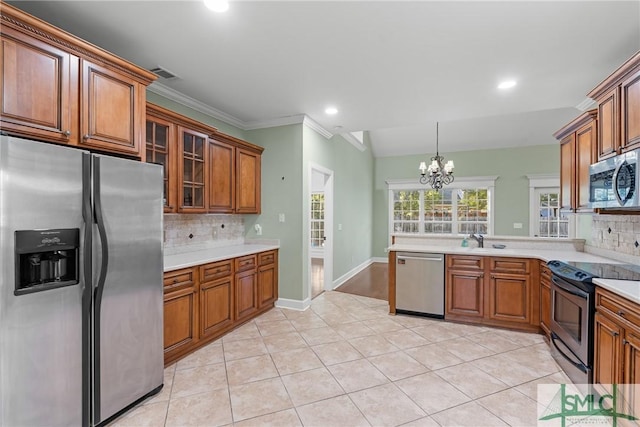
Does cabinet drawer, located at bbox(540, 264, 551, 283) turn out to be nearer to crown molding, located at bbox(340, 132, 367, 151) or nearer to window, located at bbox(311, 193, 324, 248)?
crown molding, located at bbox(340, 132, 367, 151)

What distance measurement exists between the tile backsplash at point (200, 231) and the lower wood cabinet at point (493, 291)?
2.97m

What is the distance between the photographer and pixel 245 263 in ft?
11.7

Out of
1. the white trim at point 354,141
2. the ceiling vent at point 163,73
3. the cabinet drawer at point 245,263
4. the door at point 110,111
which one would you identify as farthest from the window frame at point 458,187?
the door at point 110,111

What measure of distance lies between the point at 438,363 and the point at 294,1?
3.13 m

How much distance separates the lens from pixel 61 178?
64.3 inches

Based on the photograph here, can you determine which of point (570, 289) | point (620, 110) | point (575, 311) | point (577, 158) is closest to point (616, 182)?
point (620, 110)

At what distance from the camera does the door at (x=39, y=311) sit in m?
1.43

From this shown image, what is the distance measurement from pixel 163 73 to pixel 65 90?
1.17 metres

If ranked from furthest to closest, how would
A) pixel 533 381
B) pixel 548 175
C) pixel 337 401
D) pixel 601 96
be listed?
pixel 548 175
pixel 601 96
pixel 533 381
pixel 337 401

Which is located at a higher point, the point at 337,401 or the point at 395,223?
the point at 395,223

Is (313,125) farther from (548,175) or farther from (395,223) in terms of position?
(548,175)

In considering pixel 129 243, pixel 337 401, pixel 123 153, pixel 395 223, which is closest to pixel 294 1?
pixel 123 153

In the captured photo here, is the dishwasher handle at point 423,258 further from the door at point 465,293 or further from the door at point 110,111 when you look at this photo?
the door at point 110,111

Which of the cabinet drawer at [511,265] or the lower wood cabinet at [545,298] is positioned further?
the cabinet drawer at [511,265]
